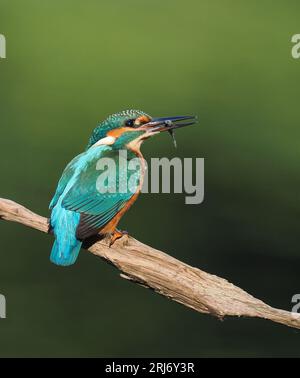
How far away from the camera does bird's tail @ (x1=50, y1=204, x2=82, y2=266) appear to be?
3.01 m

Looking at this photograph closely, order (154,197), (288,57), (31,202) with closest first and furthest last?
(31,202) < (154,197) < (288,57)

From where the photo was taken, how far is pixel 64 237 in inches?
119

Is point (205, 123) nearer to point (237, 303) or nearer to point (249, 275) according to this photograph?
point (249, 275)

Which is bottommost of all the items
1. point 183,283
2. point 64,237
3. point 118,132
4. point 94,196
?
point 183,283

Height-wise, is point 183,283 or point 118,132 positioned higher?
point 118,132

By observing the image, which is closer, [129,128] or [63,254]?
[63,254]

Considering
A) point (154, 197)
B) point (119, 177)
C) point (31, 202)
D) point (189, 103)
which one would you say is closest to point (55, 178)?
point (31, 202)

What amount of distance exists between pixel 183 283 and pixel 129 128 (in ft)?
2.40

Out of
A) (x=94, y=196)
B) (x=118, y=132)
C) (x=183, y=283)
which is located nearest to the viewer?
(x=183, y=283)

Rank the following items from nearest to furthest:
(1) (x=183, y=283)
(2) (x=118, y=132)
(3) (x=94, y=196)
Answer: (1) (x=183, y=283), (3) (x=94, y=196), (2) (x=118, y=132)

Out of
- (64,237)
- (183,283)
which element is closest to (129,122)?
(64,237)

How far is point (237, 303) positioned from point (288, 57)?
8.31 feet

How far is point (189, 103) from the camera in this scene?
4.87 meters

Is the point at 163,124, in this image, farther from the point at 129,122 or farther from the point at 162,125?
the point at 129,122
